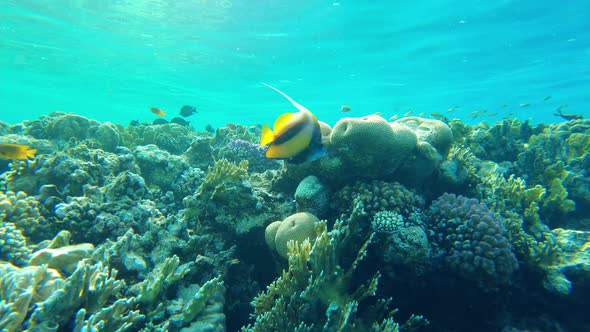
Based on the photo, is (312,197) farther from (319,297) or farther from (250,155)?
(250,155)

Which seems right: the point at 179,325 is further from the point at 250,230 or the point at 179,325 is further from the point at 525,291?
the point at 525,291

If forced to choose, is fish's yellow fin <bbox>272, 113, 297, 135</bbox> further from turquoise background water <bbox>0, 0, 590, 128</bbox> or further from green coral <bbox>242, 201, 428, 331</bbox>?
turquoise background water <bbox>0, 0, 590, 128</bbox>

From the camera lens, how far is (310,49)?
22.3 m

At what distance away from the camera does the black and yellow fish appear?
113 inches

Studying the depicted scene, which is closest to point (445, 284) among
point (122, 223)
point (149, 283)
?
point (149, 283)

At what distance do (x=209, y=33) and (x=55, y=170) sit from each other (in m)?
18.1

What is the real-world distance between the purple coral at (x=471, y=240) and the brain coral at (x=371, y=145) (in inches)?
35.9

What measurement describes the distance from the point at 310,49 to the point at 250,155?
17.2 meters

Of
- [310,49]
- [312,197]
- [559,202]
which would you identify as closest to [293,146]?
[312,197]

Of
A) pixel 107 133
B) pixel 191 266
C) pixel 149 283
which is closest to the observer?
pixel 149 283

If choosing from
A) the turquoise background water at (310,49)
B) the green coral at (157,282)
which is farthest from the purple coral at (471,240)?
the turquoise background water at (310,49)

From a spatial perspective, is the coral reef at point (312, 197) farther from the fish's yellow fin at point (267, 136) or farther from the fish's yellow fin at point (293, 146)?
the fish's yellow fin at point (267, 136)

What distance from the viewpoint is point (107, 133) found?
8.38 m

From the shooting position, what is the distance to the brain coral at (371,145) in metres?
3.86
